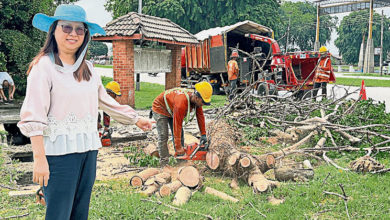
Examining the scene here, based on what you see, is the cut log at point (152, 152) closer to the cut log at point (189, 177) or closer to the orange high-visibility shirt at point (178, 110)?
the orange high-visibility shirt at point (178, 110)

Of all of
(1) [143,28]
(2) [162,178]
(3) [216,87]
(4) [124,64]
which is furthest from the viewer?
(3) [216,87]

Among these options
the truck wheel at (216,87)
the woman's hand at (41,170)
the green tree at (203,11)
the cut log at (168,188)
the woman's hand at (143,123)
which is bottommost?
the cut log at (168,188)

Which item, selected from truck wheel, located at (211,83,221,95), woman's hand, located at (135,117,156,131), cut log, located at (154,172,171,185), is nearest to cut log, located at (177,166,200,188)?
cut log, located at (154,172,171,185)

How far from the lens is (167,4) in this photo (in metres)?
28.0

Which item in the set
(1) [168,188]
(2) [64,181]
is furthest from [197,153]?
(2) [64,181]

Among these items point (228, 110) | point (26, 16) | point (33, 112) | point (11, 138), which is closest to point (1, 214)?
point (33, 112)

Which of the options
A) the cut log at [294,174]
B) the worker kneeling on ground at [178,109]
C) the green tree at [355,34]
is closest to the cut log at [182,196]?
the worker kneeling on ground at [178,109]

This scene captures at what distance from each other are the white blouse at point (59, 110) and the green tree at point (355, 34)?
70.9 meters

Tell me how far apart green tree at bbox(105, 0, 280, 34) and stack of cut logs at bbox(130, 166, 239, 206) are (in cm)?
2484

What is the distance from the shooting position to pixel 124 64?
1120 centimetres

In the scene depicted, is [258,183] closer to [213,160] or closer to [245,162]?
[245,162]

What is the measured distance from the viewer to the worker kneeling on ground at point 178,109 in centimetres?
497

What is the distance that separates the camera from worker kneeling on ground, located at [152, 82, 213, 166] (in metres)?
4.97

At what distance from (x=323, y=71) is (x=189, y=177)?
1020cm
